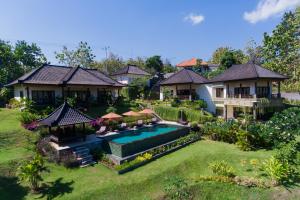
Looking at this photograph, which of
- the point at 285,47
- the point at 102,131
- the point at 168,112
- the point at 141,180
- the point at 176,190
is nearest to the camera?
the point at 176,190

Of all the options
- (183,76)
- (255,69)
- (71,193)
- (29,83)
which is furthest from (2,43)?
(255,69)

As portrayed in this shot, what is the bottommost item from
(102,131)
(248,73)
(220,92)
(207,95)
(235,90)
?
(102,131)

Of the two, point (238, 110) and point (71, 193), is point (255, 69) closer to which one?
point (238, 110)

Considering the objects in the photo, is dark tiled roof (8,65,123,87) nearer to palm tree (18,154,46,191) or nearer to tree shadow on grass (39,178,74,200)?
palm tree (18,154,46,191)

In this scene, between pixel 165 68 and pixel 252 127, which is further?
pixel 165 68

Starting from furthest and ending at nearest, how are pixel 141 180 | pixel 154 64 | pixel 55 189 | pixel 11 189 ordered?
1. pixel 154 64
2. pixel 141 180
3. pixel 55 189
4. pixel 11 189

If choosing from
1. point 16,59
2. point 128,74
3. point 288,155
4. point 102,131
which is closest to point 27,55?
point 16,59

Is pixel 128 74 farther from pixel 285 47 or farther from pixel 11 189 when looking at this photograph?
pixel 11 189
